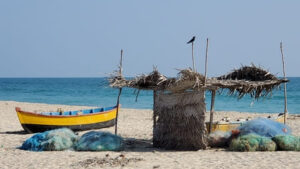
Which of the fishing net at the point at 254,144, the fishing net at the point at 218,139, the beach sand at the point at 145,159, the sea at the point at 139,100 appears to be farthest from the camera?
the sea at the point at 139,100

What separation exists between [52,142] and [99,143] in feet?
3.96

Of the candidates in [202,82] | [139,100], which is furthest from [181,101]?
[139,100]

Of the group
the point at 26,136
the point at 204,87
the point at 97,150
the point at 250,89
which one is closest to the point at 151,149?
the point at 97,150

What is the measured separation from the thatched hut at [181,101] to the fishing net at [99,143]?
115 centimetres

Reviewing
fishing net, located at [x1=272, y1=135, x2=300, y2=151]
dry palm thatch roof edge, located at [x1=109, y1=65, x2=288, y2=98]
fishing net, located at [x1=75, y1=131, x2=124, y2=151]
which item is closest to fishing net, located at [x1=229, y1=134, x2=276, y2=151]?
fishing net, located at [x1=272, y1=135, x2=300, y2=151]

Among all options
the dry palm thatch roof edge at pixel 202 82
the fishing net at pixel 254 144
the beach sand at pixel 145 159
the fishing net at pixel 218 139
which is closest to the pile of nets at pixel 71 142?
the beach sand at pixel 145 159

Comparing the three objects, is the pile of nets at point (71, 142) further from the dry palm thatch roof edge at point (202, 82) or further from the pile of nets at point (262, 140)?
the pile of nets at point (262, 140)

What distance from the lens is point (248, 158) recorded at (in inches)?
408

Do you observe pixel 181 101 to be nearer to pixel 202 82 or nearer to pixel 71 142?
pixel 202 82

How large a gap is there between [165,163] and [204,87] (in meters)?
2.48

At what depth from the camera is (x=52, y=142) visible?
1191 centimetres

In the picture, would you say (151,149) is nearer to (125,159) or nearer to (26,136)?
(125,159)

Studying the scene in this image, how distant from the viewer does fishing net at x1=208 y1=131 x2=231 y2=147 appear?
12.3 meters

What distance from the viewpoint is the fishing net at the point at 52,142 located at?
468 inches
